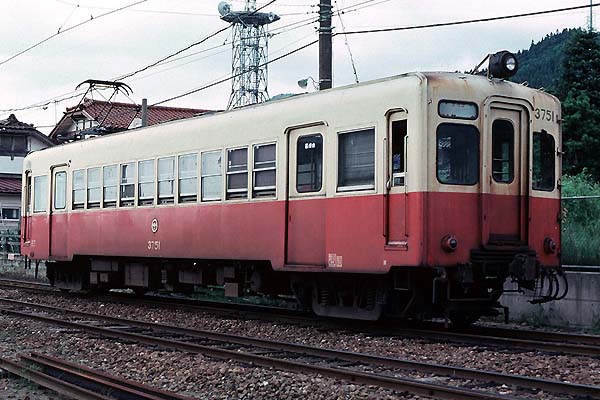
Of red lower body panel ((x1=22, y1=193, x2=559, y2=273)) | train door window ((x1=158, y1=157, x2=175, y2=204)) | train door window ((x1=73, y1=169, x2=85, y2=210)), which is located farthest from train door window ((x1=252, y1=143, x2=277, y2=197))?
train door window ((x1=73, y1=169, x2=85, y2=210))

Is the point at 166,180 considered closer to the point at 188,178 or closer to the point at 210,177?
the point at 188,178

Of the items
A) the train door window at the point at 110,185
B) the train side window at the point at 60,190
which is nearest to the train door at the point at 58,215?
the train side window at the point at 60,190

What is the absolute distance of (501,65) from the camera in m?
12.2

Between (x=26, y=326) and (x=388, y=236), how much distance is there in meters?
6.13

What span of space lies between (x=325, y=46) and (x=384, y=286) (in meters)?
7.03

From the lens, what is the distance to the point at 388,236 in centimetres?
1146

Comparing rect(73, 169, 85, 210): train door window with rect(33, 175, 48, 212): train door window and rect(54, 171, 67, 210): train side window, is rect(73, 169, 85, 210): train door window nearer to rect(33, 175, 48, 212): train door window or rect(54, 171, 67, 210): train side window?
rect(54, 171, 67, 210): train side window

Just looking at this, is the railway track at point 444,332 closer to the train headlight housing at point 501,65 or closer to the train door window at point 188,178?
the train door window at point 188,178

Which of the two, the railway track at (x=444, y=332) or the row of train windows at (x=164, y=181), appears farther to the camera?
the row of train windows at (x=164, y=181)

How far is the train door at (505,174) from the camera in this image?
11625mm

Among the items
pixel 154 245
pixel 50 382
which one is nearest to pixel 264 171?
pixel 154 245

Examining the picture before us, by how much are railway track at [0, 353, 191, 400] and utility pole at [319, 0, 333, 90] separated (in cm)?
892

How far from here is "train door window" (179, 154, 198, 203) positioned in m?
15.4

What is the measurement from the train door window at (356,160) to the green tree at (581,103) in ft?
70.9
